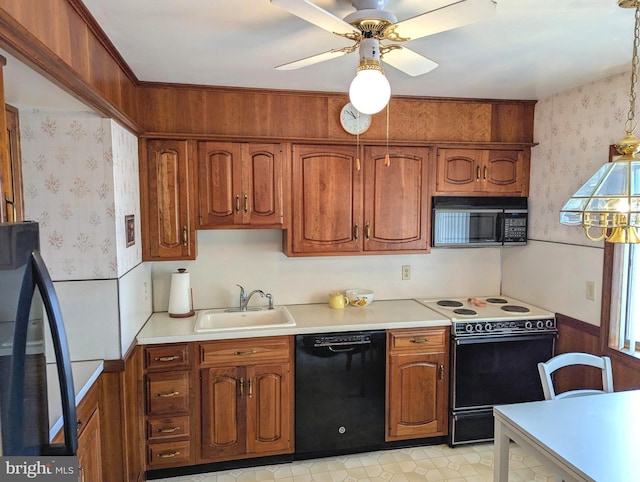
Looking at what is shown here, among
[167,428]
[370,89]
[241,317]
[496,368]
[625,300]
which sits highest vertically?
[370,89]

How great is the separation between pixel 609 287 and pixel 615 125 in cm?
97

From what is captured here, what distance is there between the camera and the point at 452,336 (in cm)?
293

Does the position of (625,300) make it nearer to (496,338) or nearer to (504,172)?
(496,338)

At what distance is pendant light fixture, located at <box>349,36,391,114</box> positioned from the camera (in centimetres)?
150

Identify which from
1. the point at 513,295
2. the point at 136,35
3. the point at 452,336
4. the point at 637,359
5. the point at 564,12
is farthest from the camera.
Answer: the point at 513,295

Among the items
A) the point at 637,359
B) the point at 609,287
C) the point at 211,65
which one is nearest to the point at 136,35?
the point at 211,65

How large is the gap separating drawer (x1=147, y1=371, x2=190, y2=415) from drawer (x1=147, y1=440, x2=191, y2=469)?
205 mm

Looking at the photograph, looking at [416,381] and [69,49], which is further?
[416,381]

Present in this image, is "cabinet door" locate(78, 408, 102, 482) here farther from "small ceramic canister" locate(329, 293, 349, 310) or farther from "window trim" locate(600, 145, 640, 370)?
"window trim" locate(600, 145, 640, 370)

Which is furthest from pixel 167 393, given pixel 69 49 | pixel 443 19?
pixel 443 19

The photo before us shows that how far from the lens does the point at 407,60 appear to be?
5.94ft

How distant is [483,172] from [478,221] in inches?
14.7

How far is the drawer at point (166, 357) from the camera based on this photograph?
8.45 ft

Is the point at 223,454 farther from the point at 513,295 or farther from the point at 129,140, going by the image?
the point at 513,295
